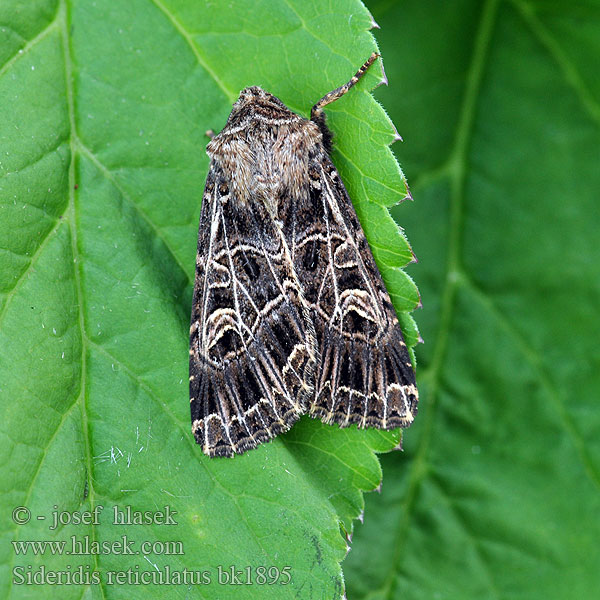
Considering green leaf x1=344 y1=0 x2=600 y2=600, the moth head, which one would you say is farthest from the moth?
green leaf x1=344 y1=0 x2=600 y2=600

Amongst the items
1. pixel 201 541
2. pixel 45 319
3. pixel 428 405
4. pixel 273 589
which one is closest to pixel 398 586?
pixel 428 405

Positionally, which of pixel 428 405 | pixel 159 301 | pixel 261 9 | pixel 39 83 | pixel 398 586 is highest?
pixel 261 9

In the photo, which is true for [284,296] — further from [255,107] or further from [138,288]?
[255,107]

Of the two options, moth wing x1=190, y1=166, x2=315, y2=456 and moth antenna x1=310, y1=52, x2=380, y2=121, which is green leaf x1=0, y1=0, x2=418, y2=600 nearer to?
moth antenna x1=310, y1=52, x2=380, y2=121

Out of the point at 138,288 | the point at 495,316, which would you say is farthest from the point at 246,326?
the point at 495,316

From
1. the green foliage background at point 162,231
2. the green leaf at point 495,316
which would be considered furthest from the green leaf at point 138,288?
the green leaf at point 495,316

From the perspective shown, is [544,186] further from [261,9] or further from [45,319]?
[45,319]

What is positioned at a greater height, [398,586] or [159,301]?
[159,301]

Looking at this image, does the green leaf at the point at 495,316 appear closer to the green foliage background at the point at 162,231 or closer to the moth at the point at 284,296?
the green foliage background at the point at 162,231

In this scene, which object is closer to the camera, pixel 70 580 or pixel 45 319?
pixel 70 580
